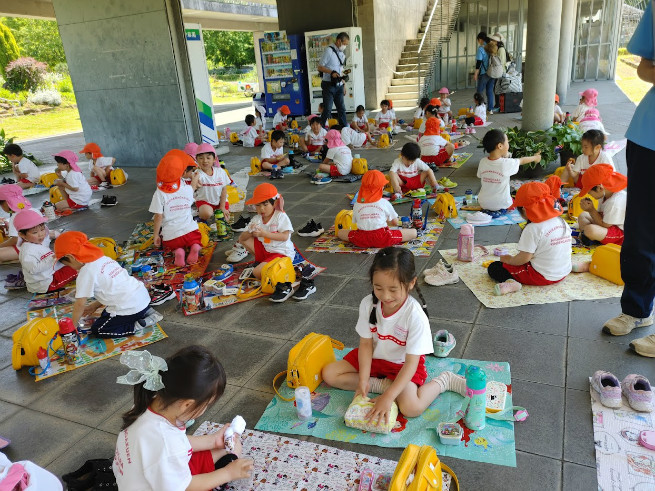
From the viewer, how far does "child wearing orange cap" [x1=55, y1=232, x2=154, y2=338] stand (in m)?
3.83

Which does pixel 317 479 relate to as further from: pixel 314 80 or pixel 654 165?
pixel 314 80

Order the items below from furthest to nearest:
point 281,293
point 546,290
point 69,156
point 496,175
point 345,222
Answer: point 69,156, point 496,175, point 345,222, point 281,293, point 546,290

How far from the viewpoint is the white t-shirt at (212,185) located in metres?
6.77

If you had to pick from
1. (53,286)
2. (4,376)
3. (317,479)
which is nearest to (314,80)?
(53,286)

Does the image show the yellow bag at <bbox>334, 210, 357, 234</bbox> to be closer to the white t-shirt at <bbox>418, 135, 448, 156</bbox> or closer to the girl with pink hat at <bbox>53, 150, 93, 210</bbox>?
the white t-shirt at <bbox>418, 135, 448, 156</bbox>

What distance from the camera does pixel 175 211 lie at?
557 centimetres

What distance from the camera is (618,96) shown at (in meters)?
15.0

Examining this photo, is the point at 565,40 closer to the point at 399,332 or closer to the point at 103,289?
the point at 399,332

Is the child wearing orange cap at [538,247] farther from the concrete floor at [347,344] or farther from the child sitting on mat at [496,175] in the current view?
the child sitting on mat at [496,175]

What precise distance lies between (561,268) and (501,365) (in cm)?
141

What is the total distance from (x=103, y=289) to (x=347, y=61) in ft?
42.1

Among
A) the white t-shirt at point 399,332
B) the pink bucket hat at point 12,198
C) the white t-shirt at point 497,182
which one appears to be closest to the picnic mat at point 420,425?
the white t-shirt at point 399,332

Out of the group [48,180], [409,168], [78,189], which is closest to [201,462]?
[409,168]

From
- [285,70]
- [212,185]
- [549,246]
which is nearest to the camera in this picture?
[549,246]
